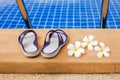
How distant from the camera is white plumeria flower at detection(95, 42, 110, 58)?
1.14 metres

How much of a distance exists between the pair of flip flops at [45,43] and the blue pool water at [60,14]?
154 cm

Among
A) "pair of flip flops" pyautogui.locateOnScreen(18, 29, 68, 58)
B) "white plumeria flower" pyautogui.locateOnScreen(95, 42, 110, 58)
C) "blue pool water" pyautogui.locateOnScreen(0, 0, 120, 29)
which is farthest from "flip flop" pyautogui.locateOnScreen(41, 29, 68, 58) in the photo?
"blue pool water" pyautogui.locateOnScreen(0, 0, 120, 29)

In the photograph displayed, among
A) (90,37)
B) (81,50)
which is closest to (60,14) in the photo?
(90,37)

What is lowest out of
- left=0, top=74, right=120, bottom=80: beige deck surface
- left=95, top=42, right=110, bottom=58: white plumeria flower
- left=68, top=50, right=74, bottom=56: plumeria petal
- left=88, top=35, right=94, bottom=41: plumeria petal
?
left=0, top=74, right=120, bottom=80: beige deck surface

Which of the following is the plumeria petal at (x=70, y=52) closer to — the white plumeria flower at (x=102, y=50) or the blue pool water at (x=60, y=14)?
the white plumeria flower at (x=102, y=50)

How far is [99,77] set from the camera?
1.10m

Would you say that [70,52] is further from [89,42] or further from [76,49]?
[89,42]

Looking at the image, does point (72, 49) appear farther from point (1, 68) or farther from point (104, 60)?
point (1, 68)

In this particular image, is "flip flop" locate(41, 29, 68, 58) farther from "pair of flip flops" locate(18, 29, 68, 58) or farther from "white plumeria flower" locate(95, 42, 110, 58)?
"white plumeria flower" locate(95, 42, 110, 58)

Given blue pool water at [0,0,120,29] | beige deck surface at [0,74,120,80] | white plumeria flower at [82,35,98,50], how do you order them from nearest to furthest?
beige deck surface at [0,74,120,80]
white plumeria flower at [82,35,98,50]
blue pool water at [0,0,120,29]

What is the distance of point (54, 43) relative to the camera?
4.01ft

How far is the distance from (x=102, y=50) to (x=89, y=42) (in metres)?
0.12

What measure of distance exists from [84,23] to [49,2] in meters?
0.99

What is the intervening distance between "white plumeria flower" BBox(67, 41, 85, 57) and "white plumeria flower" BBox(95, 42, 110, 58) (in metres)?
0.10
